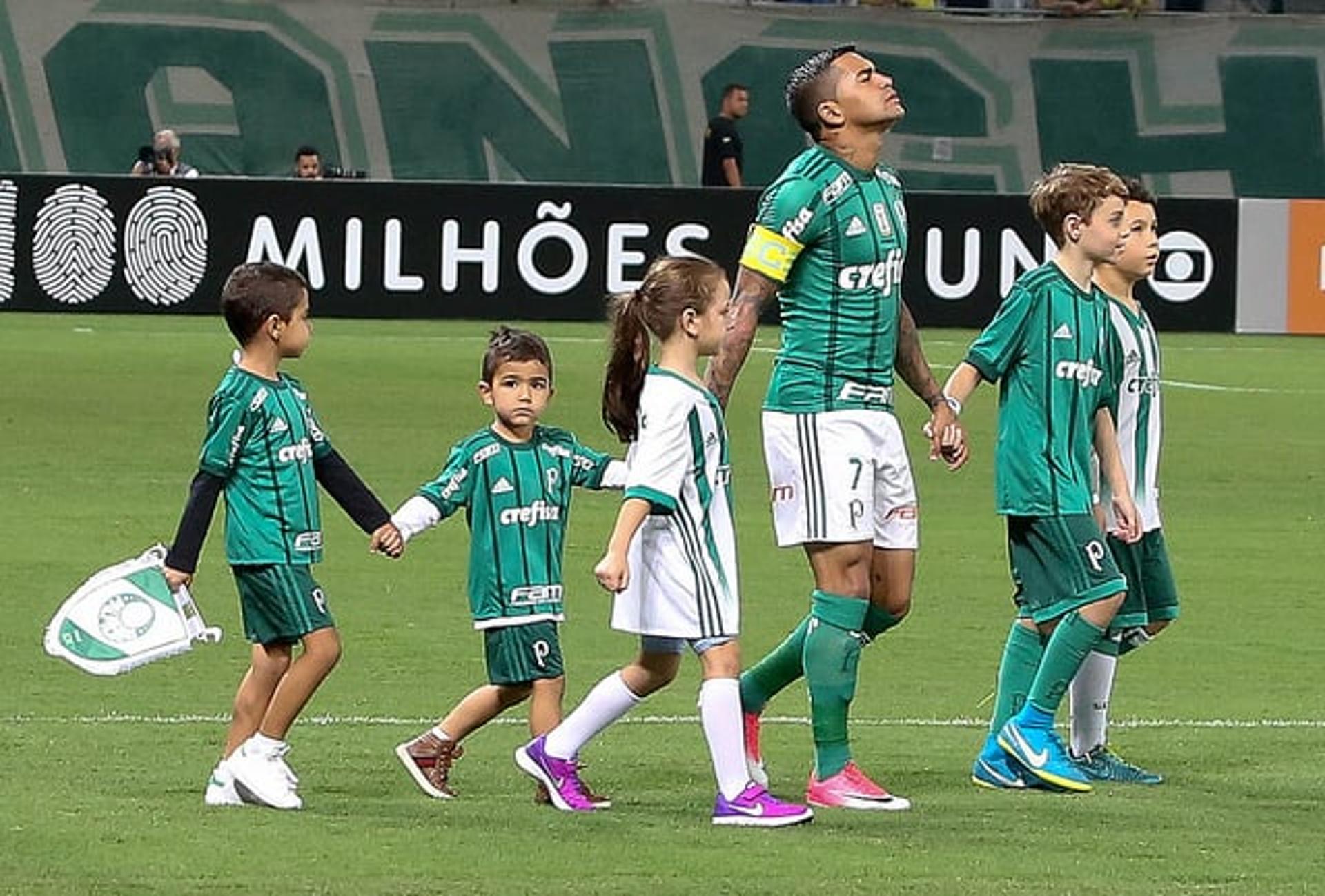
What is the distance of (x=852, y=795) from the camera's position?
838cm

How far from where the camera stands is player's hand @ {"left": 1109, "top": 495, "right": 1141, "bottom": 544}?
893cm

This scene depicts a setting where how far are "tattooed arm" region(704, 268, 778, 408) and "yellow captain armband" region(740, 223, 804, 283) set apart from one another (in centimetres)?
2

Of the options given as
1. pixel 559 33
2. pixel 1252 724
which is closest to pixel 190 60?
pixel 559 33

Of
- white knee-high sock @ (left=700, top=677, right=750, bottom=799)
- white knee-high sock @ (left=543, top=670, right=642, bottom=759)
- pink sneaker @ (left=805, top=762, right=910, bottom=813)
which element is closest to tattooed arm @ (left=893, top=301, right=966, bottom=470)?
pink sneaker @ (left=805, top=762, right=910, bottom=813)

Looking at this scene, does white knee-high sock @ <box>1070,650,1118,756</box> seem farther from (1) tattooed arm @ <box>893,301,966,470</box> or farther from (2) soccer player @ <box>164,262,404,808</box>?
(2) soccer player @ <box>164,262,404,808</box>

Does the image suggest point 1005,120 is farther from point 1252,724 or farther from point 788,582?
point 1252,724

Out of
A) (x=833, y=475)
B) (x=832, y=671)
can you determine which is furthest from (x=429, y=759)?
(x=833, y=475)

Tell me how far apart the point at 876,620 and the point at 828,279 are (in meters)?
1.02

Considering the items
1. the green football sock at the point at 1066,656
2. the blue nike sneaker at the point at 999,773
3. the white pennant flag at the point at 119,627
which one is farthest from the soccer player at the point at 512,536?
the green football sock at the point at 1066,656

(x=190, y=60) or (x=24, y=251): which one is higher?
(x=190, y=60)

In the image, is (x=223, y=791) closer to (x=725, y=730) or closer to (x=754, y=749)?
(x=725, y=730)

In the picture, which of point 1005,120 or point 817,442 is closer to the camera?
point 817,442

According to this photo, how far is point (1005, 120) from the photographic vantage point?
115ft

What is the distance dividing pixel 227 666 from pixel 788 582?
10.9 ft
